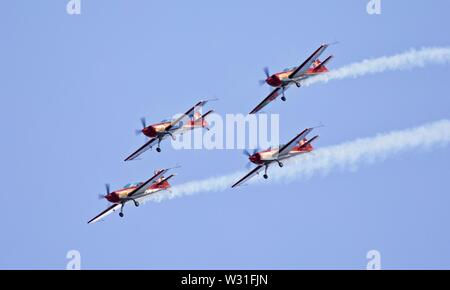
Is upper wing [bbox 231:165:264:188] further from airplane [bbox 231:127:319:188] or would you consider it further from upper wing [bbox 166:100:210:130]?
upper wing [bbox 166:100:210:130]

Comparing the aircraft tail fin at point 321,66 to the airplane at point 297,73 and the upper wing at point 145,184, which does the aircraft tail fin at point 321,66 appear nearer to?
the airplane at point 297,73

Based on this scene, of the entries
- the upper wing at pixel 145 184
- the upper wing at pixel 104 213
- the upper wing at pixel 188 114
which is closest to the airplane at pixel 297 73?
the upper wing at pixel 188 114

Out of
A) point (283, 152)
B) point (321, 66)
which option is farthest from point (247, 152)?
point (321, 66)

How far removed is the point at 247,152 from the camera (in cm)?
9388

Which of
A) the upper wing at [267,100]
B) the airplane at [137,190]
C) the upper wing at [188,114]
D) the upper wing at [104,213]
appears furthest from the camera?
the upper wing at [104,213]

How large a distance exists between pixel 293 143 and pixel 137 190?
456 inches

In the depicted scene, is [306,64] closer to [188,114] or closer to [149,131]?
[188,114]

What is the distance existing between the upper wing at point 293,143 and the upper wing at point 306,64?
A: 5131 mm

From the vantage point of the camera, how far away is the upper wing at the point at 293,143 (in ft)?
307
